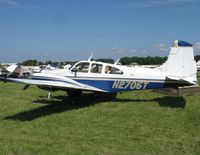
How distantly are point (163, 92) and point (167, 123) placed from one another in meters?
6.10

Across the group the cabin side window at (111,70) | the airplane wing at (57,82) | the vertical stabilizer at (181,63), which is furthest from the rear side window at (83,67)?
the vertical stabilizer at (181,63)

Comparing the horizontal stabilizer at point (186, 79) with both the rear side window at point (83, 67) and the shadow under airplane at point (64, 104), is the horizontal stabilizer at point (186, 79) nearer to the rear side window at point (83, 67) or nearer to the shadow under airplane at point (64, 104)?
the shadow under airplane at point (64, 104)

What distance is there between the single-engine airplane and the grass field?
0.67 m

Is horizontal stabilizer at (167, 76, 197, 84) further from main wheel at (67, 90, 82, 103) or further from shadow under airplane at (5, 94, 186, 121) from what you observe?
main wheel at (67, 90, 82, 103)

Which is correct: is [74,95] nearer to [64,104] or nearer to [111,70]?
[64,104]

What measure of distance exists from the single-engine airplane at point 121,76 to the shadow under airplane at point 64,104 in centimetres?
59

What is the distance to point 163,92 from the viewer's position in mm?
14281

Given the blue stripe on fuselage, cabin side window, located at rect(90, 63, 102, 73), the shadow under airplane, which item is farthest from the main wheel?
cabin side window, located at rect(90, 63, 102, 73)

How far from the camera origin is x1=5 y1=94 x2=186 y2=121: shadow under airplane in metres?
9.68

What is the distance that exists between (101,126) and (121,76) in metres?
3.72

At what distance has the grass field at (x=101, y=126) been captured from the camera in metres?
6.23

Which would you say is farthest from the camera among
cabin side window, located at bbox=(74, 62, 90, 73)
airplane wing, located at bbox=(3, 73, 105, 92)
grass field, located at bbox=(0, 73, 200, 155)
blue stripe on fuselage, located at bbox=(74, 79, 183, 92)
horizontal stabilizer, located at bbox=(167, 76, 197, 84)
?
cabin side window, located at bbox=(74, 62, 90, 73)

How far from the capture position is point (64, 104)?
Answer: 11.9 metres

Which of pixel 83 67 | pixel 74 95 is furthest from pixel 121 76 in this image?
pixel 74 95
